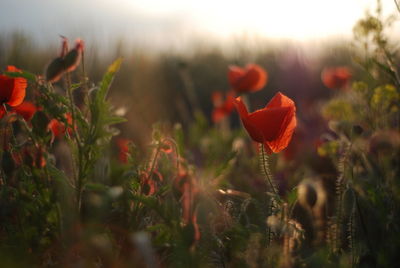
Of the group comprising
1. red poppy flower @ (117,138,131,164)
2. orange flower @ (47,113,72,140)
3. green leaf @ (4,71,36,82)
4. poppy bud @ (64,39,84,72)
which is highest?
poppy bud @ (64,39,84,72)

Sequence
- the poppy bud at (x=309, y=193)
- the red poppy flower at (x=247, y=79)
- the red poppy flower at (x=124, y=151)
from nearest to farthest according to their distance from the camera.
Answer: the red poppy flower at (x=124, y=151), the poppy bud at (x=309, y=193), the red poppy flower at (x=247, y=79)

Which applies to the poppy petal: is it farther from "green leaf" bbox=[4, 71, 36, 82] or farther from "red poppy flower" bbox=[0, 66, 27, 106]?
"green leaf" bbox=[4, 71, 36, 82]

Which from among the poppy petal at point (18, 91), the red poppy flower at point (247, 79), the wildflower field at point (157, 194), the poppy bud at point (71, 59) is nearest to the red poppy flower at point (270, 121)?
the wildflower field at point (157, 194)

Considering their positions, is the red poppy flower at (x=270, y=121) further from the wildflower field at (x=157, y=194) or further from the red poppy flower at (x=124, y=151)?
the red poppy flower at (x=124, y=151)

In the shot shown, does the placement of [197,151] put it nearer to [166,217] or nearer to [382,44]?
[382,44]

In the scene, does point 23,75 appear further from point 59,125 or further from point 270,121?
point 270,121

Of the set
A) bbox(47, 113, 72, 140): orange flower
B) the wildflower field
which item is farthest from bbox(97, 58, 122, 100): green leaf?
bbox(47, 113, 72, 140): orange flower
